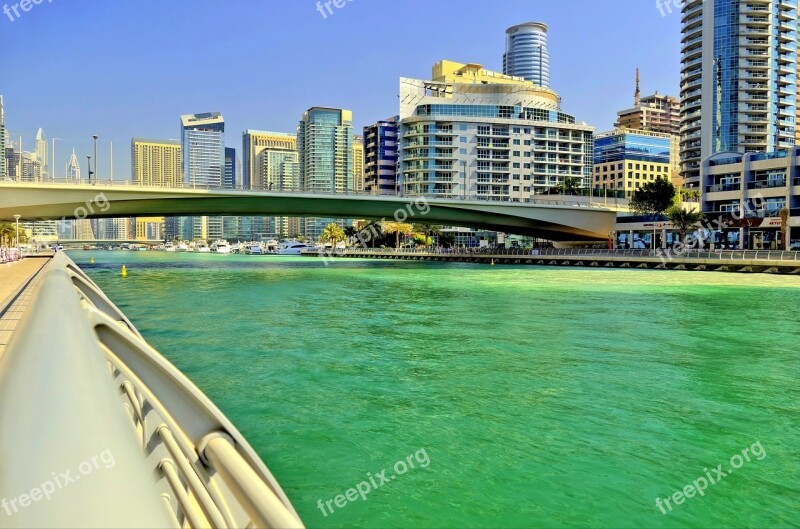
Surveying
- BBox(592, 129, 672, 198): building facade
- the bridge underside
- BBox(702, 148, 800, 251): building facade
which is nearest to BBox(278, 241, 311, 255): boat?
BBox(592, 129, 672, 198): building facade

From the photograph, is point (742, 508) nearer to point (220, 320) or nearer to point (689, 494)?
point (689, 494)

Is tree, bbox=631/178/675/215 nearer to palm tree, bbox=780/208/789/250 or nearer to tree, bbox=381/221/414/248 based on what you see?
palm tree, bbox=780/208/789/250

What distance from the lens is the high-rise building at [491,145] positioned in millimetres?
118312

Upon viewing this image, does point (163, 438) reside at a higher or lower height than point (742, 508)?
higher

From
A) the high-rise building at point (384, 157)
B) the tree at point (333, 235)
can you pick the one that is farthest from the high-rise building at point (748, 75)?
the tree at point (333, 235)

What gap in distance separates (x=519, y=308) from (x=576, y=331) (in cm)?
696

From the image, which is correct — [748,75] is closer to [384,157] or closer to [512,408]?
[384,157]

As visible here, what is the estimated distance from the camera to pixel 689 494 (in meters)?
7.32

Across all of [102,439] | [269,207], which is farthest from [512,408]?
[269,207]

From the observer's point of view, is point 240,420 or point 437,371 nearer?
point 240,420

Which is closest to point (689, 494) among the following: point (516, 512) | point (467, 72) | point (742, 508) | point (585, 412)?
point (742, 508)

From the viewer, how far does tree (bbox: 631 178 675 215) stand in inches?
3219

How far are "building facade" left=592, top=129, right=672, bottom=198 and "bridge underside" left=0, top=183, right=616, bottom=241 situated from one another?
10215 centimetres

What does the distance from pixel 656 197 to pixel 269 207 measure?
50431 mm
